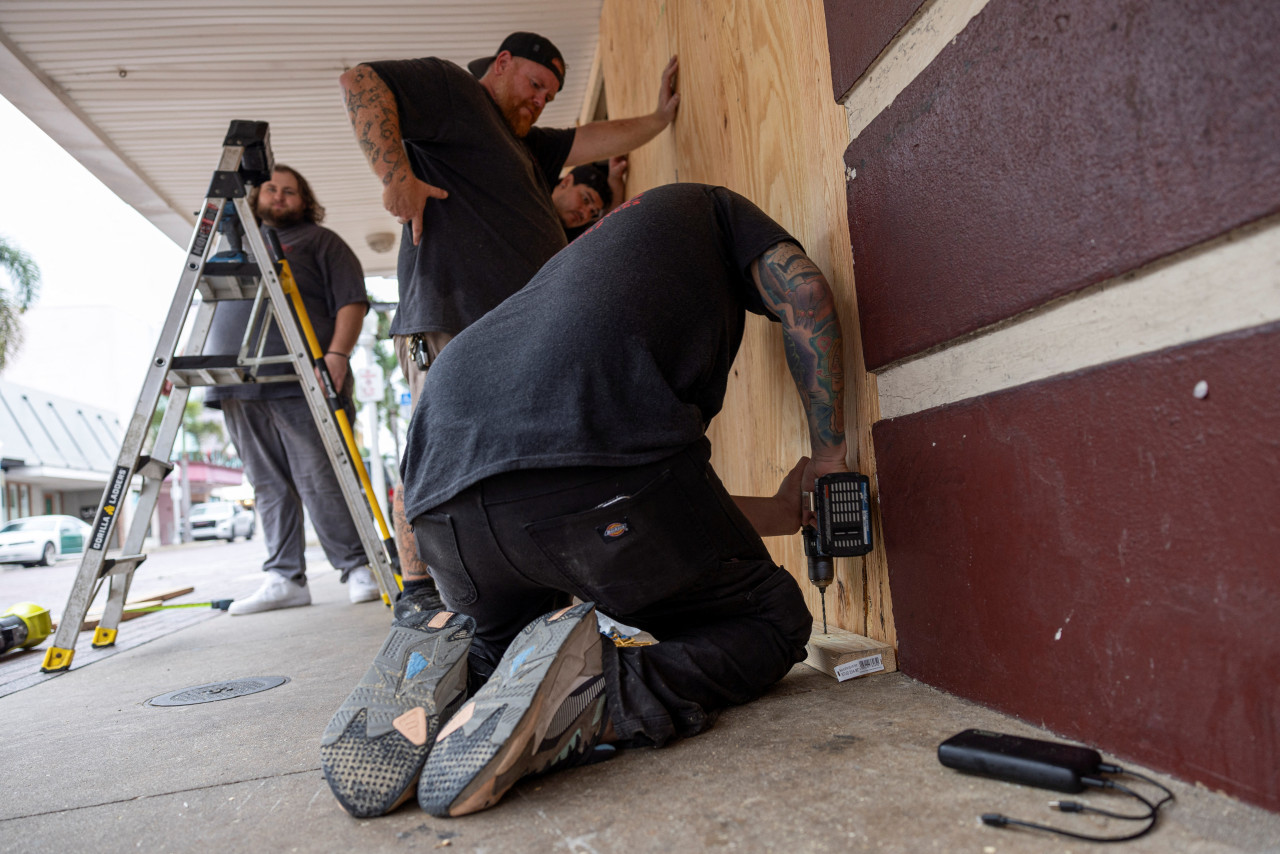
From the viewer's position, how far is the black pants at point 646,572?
149 cm

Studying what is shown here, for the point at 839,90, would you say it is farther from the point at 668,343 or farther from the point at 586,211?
the point at 586,211

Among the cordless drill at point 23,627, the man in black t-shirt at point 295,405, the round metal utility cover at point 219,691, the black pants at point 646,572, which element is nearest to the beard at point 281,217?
the man in black t-shirt at point 295,405

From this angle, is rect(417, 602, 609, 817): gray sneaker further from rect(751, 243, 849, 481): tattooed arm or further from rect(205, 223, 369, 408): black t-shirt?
rect(205, 223, 369, 408): black t-shirt

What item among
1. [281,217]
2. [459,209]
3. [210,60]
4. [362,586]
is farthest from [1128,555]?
[210,60]

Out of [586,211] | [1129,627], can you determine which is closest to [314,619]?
[586,211]

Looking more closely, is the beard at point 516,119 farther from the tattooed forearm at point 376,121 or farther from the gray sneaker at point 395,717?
the gray sneaker at point 395,717

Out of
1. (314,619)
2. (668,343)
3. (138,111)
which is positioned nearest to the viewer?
(668,343)

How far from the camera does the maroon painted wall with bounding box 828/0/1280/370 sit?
0.90 metres

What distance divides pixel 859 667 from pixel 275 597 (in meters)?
3.82

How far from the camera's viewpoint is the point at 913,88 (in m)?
1.50

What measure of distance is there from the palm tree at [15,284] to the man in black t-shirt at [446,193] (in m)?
26.5

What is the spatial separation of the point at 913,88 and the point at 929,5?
0.14 m

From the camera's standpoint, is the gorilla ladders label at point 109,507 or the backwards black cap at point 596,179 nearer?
the gorilla ladders label at point 109,507

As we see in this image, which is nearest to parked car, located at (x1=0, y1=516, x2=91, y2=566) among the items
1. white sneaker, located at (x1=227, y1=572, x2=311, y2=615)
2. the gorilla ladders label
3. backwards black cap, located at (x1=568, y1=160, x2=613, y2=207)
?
white sneaker, located at (x1=227, y1=572, x2=311, y2=615)
